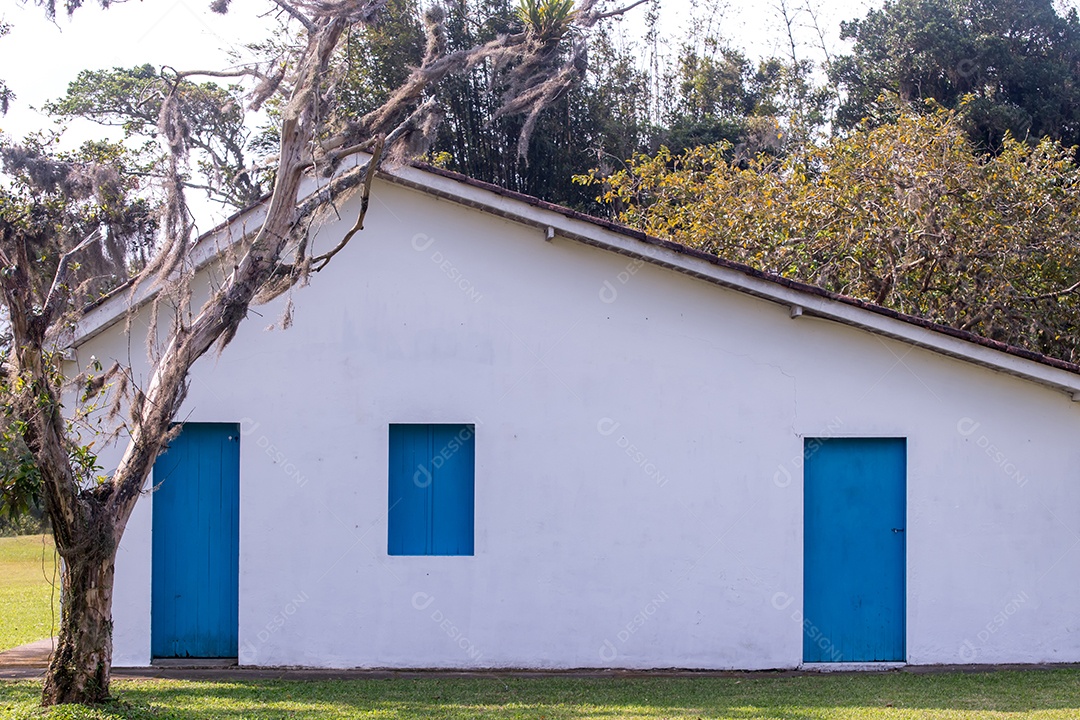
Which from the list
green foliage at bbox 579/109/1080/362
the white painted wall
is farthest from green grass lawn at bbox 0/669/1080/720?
green foliage at bbox 579/109/1080/362

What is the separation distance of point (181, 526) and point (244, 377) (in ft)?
5.29

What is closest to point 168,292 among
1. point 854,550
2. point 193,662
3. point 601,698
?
point 193,662

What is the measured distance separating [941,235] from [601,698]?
8631 mm

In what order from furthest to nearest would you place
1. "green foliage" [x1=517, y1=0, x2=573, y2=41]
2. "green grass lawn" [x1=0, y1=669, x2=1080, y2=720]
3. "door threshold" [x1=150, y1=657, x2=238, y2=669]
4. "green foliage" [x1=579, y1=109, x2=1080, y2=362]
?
"green foliage" [x1=517, y1=0, x2=573, y2=41] < "green foliage" [x1=579, y1=109, x2=1080, y2=362] < "door threshold" [x1=150, y1=657, x2=238, y2=669] < "green grass lawn" [x1=0, y1=669, x2=1080, y2=720]

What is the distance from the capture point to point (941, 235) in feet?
48.3

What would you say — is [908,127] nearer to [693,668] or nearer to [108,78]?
[693,668]

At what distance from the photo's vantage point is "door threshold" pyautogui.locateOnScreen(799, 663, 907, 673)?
1064cm

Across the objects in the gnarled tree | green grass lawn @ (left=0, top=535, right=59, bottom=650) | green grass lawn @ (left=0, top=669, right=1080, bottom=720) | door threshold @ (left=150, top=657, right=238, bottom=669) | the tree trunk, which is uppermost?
the gnarled tree

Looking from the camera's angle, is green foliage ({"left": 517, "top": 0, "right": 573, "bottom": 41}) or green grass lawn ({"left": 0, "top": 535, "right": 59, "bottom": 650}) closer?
green grass lawn ({"left": 0, "top": 535, "right": 59, "bottom": 650})

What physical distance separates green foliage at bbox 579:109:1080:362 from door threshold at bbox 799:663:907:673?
230 inches

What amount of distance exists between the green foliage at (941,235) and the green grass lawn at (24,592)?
10832 millimetres

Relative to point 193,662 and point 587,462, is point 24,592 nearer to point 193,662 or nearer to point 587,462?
point 193,662

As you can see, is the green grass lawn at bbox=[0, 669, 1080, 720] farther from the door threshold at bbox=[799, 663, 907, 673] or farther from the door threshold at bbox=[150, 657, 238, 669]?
the door threshold at bbox=[150, 657, 238, 669]

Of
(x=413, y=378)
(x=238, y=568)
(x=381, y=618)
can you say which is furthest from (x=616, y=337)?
(x=238, y=568)
